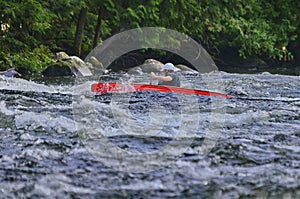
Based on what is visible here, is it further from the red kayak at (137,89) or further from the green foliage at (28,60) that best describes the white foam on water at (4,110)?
the green foliage at (28,60)

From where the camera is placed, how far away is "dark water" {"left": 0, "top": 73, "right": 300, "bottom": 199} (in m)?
3.34

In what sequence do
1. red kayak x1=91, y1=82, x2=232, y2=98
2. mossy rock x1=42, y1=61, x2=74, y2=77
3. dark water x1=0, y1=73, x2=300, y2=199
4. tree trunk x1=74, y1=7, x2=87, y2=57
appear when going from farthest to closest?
1. tree trunk x1=74, y1=7, x2=87, y2=57
2. mossy rock x1=42, y1=61, x2=74, y2=77
3. red kayak x1=91, y1=82, x2=232, y2=98
4. dark water x1=0, y1=73, x2=300, y2=199

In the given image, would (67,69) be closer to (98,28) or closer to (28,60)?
(28,60)

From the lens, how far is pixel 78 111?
6.04 m

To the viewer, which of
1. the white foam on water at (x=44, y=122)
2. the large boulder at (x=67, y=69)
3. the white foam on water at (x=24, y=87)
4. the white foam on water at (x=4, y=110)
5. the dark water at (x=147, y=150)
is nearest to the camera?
the dark water at (x=147, y=150)

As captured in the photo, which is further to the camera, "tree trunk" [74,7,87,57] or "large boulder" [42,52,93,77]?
"tree trunk" [74,7,87,57]

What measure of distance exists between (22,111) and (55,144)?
1.75 meters

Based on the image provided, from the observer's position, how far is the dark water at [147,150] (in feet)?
11.0

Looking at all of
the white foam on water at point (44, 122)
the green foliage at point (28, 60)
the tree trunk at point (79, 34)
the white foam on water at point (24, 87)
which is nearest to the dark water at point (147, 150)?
the white foam on water at point (44, 122)

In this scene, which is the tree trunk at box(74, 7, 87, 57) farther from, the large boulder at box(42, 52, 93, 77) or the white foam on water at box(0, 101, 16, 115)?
the white foam on water at box(0, 101, 16, 115)

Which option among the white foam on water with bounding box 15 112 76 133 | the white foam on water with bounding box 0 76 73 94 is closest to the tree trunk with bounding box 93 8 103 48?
the white foam on water with bounding box 0 76 73 94

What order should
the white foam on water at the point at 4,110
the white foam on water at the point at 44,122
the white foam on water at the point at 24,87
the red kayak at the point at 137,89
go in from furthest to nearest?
the white foam on water at the point at 24,87, the red kayak at the point at 137,89, the white foam on water at the point at 4,110, the white foam on water at the point at 44,122

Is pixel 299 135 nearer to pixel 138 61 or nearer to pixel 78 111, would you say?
pixel 78 111

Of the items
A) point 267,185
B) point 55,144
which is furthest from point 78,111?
point 267,185
